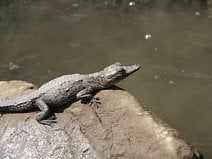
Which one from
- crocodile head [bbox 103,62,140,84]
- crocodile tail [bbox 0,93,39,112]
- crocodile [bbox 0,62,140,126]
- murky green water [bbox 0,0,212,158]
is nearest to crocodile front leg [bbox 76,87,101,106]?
crocodile [bbox 0,62,140,126]

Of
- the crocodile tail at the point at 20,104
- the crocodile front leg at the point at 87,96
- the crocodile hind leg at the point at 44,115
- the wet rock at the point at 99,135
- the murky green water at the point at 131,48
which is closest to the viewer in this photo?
the wet rock at the point at 99,135

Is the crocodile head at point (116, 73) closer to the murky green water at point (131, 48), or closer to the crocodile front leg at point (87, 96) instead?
the crocodile front leg at point (87, 96)

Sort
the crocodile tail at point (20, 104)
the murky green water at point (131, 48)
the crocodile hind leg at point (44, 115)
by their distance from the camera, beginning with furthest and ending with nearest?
the murky green water at point (131, 48) → the crocodile tail at point (20, 104) → the crocodile hind leg at point (44, 115)

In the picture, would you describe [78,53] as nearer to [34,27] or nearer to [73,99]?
[34,27]

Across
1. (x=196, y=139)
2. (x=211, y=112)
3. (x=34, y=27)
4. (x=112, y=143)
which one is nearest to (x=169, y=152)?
(x=112, y=143)

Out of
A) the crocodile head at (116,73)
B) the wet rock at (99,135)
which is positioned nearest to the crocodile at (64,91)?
the crocodile head at (116,73)

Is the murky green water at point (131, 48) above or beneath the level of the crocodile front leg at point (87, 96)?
beneath

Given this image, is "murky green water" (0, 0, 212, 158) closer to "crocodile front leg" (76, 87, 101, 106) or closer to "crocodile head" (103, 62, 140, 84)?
"crocodile head" (103, 62, 140, 84)

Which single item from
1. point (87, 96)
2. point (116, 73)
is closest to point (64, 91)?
point (87, 96)
